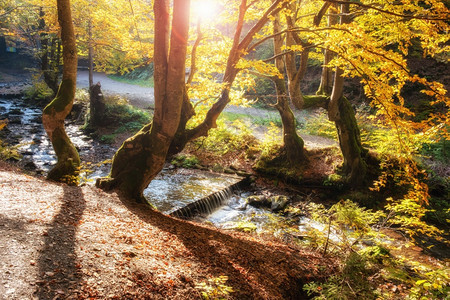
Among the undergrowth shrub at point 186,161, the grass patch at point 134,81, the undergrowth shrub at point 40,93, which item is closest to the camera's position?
the undergrowth shrub at point 186,161

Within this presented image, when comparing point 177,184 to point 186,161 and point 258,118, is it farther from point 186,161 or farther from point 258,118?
point 258,118

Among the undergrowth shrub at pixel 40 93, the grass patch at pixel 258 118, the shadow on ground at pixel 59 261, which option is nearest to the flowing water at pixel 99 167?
the undergrowth shrub at pixel 40 93

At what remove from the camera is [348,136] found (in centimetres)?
920

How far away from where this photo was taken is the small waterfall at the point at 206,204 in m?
7.88

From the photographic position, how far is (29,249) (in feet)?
8.99

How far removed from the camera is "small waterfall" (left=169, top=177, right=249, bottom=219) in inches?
310

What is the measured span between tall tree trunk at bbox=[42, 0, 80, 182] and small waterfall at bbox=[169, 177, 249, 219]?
2855mm

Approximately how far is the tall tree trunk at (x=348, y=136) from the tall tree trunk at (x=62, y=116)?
7.66m

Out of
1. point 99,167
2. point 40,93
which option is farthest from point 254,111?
point 40,93

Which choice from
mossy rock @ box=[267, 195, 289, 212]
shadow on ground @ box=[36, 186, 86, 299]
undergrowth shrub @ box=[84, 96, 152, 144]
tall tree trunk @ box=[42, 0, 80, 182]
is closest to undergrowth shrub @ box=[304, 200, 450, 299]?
shadow on ground @ box=[36, 186, 86, 299]

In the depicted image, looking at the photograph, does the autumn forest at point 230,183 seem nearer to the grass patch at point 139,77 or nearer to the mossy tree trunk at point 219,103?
the mossy tree trunk at point 219,103

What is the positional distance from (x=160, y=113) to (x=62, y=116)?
9.40ft

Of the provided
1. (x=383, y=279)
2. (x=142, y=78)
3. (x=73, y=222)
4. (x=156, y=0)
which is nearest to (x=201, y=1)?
(x=156, y=0)

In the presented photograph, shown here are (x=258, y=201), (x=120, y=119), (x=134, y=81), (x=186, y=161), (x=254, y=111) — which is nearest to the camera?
(x=258, y=201)
